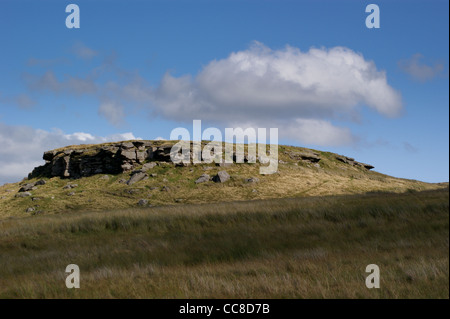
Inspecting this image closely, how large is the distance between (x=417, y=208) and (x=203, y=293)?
13917 millimetres

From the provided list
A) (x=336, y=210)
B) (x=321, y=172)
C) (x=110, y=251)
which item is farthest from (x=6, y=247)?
(x=321, y=172)

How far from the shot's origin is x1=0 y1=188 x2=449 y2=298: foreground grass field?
9.54m

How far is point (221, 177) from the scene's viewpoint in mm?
56312

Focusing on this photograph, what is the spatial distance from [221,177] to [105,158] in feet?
80.0

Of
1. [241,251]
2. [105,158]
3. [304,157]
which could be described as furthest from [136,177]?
[241,251]

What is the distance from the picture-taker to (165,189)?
180 feet

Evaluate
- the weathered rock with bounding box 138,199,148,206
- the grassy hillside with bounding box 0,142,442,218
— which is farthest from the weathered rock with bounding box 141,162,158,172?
the weathered rock with bounding box 138,199,148,206

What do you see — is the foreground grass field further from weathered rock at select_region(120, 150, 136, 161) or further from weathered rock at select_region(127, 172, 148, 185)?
weathered rock at select_region(120, 150, 136, 161)

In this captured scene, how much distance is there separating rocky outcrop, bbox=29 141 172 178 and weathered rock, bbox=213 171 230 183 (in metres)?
11.8

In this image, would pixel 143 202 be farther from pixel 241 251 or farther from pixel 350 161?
pixel 350 161

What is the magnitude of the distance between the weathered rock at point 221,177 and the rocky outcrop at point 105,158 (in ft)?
38.6

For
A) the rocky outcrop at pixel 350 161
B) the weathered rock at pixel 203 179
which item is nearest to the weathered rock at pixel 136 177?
the weathered rock at pixel 203 179

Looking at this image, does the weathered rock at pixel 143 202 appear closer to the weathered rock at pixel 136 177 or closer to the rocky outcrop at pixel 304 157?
the weathered rock at pixel 136 177
